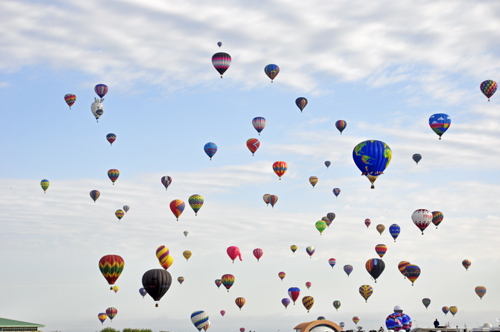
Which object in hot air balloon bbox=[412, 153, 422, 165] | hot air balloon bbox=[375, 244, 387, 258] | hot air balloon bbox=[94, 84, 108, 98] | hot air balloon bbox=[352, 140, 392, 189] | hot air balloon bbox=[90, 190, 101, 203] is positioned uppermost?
hot air balloon bbox=[94, 84, 108, 98]

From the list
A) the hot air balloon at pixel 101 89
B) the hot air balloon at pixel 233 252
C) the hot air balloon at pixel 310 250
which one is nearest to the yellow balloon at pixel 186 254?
the hot air balloon at pixel 233 252

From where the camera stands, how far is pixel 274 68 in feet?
279

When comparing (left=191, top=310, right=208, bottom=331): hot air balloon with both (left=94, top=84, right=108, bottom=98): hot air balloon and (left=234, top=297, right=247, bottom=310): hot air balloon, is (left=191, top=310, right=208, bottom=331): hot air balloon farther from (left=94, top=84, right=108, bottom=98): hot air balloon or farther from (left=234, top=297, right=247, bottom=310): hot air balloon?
(left=94, top=84, right=108, bottom=98): hot air balloon

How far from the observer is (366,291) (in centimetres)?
9225

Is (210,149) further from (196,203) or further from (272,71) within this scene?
(272,71)

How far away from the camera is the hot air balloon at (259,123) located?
290ft

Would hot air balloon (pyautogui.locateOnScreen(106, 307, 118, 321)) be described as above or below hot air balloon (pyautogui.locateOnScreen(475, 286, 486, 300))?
above

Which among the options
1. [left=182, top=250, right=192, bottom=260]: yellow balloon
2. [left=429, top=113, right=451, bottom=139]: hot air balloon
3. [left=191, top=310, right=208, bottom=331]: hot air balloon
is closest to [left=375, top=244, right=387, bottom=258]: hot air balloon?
[left=429, top=113, right=451, bottom=139]: hot air balloon

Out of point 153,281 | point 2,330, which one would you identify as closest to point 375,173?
point 153,281

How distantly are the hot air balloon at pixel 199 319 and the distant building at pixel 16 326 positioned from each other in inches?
964

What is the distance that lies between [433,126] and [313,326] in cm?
2869

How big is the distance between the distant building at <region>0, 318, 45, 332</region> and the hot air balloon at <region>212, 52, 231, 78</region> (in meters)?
48.2

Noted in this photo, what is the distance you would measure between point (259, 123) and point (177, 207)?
16816 millimetres

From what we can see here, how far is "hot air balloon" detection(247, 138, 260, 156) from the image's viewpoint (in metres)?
90.9
